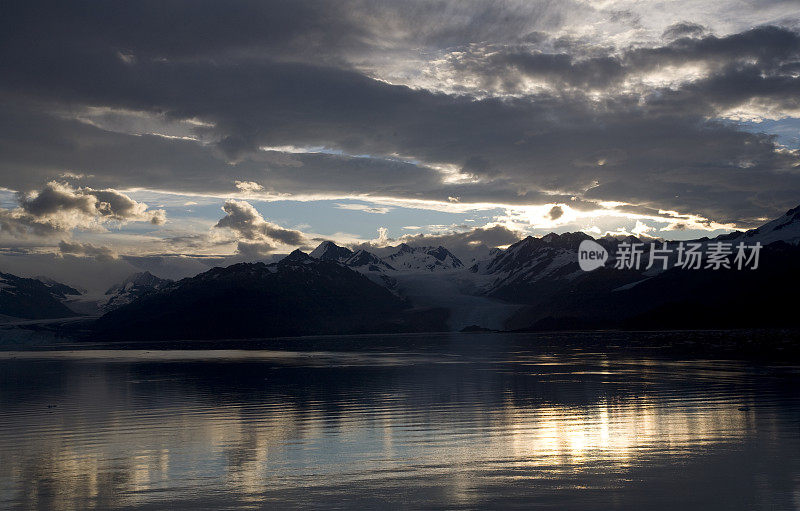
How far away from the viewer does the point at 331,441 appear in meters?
32.3

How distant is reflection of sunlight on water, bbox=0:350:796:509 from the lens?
79.9ft

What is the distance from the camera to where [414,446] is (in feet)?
101

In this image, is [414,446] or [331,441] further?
[331,441]

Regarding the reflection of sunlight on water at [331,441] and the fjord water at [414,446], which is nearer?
the fjord water at [414,446]

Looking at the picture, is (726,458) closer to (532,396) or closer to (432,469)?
(432,469)

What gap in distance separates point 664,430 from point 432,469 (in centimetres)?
1385

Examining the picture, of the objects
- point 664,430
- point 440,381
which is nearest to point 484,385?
point 440,381

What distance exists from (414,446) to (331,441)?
418 cm

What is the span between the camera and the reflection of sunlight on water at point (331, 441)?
24.3m

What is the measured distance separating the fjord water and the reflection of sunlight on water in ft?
0.37

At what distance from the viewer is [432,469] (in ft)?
84.8

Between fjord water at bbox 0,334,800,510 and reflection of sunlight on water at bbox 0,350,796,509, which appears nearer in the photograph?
fjord water at bbox 0,334,800,510

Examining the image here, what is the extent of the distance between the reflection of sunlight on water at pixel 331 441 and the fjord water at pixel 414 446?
11 centimetres

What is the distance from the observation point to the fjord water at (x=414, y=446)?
22.1m
